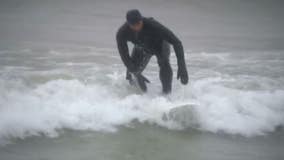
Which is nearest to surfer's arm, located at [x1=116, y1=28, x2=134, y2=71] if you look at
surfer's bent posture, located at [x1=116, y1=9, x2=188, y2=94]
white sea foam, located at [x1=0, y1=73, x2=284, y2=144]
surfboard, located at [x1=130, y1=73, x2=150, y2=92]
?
surfer's bent posture, located at [x1=116, y1=9, x2=188, y2=94]

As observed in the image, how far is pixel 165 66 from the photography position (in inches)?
188

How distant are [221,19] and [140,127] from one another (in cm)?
923

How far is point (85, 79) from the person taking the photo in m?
5.97

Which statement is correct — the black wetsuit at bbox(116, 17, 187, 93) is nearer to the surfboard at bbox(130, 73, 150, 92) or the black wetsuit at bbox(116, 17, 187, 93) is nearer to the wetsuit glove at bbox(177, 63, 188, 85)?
the wetsuit glove at bbox(177, 63, 188, 85)

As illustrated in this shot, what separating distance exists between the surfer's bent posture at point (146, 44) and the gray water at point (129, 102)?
304 mm

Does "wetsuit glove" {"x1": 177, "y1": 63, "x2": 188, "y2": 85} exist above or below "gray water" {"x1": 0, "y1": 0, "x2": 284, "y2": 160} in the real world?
above

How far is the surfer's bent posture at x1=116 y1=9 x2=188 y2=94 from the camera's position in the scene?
431cm

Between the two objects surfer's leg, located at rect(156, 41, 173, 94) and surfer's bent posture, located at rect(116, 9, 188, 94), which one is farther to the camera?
surfer's leg, located at rect(156, 41, 173, 94)

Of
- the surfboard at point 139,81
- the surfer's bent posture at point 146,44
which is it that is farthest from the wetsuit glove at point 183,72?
the surfboard at point 139,81

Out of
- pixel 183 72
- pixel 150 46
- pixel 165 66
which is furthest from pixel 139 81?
pixel 183 72

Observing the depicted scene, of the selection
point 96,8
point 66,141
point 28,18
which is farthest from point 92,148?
point 96,8

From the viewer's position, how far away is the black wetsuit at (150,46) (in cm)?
433

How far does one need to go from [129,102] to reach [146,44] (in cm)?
72

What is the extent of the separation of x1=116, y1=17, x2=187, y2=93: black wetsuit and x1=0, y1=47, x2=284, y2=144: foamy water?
36cm
